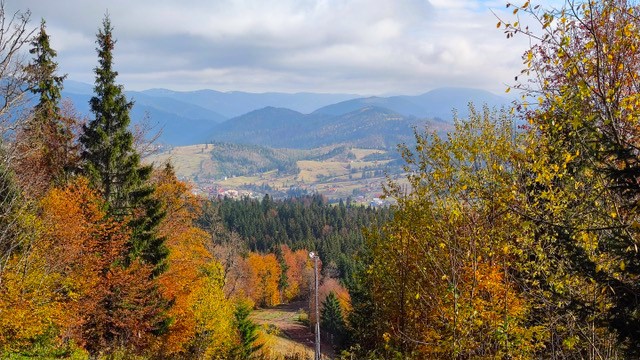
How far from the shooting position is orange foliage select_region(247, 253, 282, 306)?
86562 millimetres

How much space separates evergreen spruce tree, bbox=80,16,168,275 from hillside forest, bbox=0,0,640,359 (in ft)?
0.25

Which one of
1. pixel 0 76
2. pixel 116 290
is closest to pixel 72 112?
pixel 116 290

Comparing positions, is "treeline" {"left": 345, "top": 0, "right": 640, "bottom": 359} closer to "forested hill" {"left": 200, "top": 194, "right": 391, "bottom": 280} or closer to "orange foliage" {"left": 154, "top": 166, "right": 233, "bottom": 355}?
"orange foliage" {"left": 154, "top": 166, "right": 233, "bottom": 355}

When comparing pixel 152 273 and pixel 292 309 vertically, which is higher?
pixel 152 273

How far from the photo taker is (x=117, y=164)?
23.2m

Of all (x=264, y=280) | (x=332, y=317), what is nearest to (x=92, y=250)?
(x=332, y=317)

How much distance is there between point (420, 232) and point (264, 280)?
Result: 81.2 metres

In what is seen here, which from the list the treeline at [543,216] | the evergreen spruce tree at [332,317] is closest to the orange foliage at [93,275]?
the treeline at [543,216]

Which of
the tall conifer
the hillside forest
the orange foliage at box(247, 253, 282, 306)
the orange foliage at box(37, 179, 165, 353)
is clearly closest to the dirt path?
the orange foliage at box(247, 253, 282, 306)

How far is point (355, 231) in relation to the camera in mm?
127188

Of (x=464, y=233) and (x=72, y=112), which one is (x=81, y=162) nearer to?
(x=72, y=112)

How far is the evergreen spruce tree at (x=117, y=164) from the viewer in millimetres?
22406

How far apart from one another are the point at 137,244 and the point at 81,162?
592cm

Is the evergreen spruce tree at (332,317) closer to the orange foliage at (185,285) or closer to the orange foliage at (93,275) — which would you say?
the orange foliage at (185,285)
